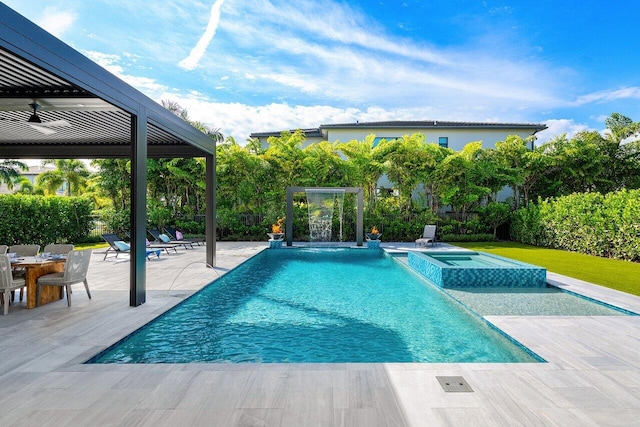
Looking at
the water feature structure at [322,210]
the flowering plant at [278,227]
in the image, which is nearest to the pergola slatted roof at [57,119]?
the flowering plant at [278,227]

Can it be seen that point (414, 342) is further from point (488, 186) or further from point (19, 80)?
point (488, 186)

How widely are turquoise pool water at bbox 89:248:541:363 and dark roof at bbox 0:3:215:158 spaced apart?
10.5ft

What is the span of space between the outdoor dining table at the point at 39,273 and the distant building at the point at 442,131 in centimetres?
1955

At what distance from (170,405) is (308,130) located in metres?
25.6

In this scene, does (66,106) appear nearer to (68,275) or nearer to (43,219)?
(68,275)

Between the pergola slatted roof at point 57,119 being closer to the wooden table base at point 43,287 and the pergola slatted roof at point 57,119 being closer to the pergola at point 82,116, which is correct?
the pergola at point 82,116

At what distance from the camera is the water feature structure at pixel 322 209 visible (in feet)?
52.4

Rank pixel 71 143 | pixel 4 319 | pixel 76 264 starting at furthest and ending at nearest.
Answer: pixel 71 143
pixel 76 264
pixel 4 319

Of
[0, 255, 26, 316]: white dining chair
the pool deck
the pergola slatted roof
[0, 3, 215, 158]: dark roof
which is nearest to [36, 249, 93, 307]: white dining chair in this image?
[0, 255, 26, 316]: white dining chair

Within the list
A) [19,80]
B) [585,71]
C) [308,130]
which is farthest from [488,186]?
[19,80]

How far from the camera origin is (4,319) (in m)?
5.31

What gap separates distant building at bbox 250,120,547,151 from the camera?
2480cm

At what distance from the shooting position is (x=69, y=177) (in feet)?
90.7

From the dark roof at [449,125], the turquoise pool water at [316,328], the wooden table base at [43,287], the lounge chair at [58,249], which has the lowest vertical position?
the turquoise pool water at [316,328]
